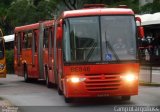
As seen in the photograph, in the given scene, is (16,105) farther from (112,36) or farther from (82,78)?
(112,36)

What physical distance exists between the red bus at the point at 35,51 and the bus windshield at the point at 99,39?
5.85m

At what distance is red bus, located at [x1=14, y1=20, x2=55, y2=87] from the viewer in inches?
962

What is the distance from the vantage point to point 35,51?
1091 inches

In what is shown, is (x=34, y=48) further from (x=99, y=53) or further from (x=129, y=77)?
(x=129, y=77)

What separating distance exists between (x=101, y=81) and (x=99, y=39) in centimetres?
124

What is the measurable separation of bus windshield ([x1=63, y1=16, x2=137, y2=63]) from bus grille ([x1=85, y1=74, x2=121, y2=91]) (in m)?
0.46

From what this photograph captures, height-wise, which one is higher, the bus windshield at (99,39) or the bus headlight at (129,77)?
the bus windshield at (99,39)

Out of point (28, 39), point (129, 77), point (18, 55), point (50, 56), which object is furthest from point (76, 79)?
point (18, 55)

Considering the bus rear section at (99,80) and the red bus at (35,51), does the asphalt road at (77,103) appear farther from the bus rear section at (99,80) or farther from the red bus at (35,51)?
the red bus at (35,51)

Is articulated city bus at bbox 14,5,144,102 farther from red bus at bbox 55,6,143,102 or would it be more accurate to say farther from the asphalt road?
the asphalt road

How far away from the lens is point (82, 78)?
1675cm

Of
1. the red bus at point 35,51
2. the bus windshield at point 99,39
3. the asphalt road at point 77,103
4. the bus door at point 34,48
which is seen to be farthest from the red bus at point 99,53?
the bus door at point 34,48

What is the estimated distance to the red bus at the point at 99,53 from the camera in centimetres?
1677

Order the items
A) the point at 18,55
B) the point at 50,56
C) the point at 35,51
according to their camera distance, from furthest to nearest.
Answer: the point at 18,55 → the point at 35,51 → the point at 50,56
